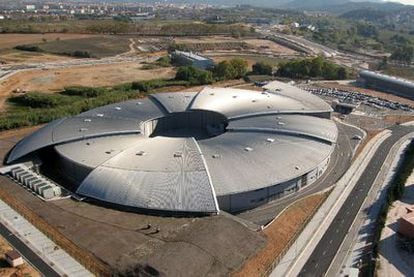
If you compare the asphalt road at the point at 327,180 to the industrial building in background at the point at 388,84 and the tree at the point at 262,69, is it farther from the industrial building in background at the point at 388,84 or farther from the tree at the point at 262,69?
the tree at the point at 262,69

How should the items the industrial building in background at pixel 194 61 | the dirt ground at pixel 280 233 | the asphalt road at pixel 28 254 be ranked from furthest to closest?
the industrial building in background at pixel 194 61 < the dirt ground at pixel 280 233 < the asphalt road at pixel 28 254

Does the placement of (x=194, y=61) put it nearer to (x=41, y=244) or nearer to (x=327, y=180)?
(x=327, y=180)

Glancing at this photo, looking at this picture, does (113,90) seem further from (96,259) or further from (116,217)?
(96,259)

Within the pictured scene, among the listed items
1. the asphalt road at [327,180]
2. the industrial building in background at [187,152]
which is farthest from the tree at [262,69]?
the industrial building in background at [187,152]

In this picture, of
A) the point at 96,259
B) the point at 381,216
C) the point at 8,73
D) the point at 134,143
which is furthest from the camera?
the point at 8,73

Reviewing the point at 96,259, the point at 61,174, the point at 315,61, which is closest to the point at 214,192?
the point at 96,259
